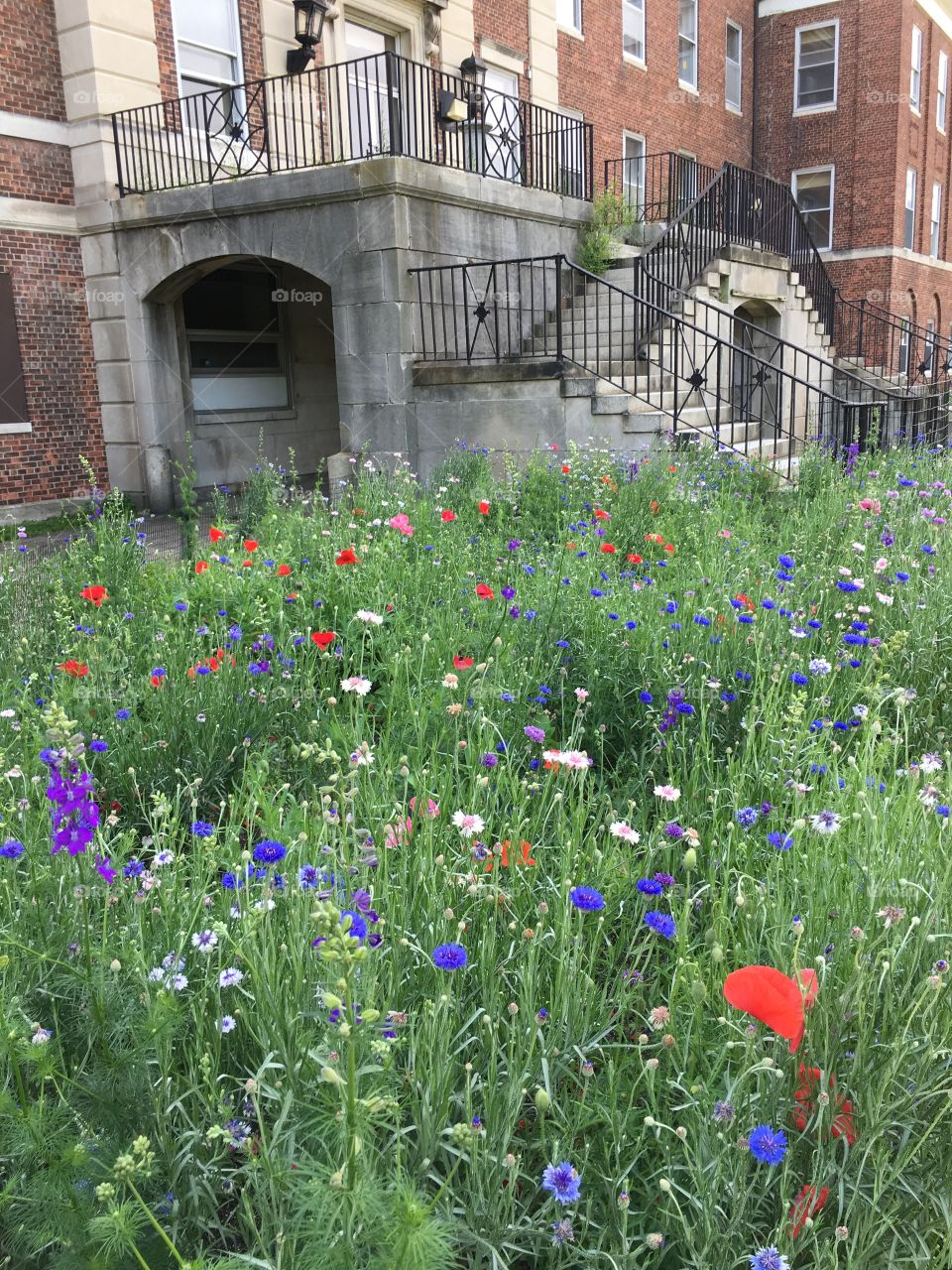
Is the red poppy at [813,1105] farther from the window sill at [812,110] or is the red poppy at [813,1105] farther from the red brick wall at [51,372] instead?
the window sill at [812,110]

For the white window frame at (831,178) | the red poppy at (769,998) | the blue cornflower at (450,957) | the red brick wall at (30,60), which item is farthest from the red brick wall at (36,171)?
the white window frame at (831,178)

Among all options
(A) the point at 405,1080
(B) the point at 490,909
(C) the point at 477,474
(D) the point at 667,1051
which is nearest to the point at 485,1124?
(A) the point at 405,1080

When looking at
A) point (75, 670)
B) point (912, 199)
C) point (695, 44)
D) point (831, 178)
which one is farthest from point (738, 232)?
point (912, 199)

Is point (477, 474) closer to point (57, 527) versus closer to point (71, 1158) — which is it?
point (57, 527)

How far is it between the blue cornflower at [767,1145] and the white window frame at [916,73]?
3178 cm

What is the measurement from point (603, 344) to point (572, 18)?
1029cm

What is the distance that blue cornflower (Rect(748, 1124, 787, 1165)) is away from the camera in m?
1.38

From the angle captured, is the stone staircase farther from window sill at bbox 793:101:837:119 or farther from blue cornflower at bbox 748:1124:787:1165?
window sill at bbox 793:101:837:119

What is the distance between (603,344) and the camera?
13672mm

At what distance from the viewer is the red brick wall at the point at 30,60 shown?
11.4 m

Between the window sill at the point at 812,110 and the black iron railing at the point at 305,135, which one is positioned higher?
the window sill at the point at 812,110

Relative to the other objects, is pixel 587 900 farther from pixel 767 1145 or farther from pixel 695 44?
pixel 695 44

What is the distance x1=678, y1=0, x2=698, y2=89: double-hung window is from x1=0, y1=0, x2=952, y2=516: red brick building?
5 centimetres

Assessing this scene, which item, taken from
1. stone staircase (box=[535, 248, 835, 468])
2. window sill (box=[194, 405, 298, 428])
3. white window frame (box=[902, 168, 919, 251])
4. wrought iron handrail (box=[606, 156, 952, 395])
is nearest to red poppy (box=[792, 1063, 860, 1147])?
stone staircase (box=[535, 248, 835, 468])
